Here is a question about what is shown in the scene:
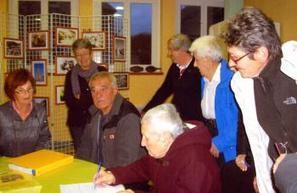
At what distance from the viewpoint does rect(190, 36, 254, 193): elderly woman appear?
2.37m

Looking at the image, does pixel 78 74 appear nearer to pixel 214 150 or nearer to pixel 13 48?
pixel 13 48

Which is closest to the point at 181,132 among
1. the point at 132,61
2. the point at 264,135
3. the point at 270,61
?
the point at 264,135

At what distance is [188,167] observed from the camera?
5.47 feet

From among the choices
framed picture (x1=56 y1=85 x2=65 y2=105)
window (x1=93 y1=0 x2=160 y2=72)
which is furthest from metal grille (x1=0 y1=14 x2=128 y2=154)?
window (x1=93 y1=0 x2=160 y2=72)

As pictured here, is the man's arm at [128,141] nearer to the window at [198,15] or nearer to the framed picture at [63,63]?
the framed picture at [63,63]

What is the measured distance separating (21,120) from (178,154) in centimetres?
133

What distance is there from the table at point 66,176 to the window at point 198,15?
13.9ft

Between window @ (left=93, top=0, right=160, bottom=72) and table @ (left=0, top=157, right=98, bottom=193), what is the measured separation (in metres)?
3.84

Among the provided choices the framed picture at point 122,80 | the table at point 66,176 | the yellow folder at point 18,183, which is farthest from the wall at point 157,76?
the yellow folder at point 18,183

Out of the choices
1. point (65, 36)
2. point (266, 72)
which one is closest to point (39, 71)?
point (65, 36)

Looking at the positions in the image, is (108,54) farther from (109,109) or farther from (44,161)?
(44,161)

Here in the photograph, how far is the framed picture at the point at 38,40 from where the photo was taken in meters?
4.45

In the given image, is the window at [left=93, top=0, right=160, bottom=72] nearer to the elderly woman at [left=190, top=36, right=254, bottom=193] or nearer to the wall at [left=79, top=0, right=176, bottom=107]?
the wall at [left=79, top=0, right=176, bottom=107]

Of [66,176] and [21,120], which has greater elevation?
[21,120]
